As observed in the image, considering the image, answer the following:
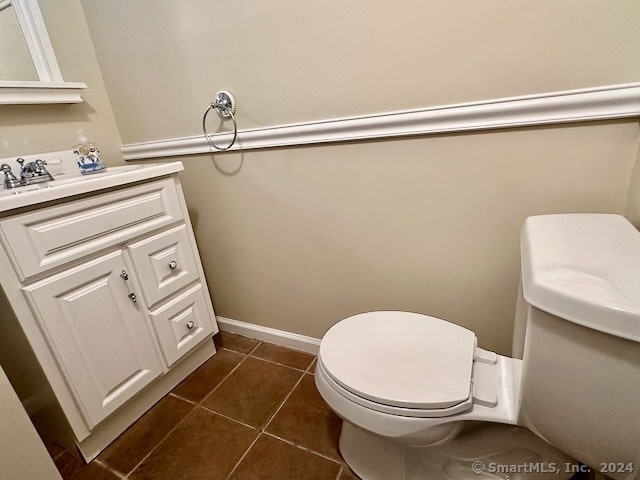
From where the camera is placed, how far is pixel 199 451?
958 millimetres

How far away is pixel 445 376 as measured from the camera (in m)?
0.65

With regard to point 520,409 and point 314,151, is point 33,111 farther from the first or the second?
point 520,409

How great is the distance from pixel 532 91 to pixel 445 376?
A: 67 cm

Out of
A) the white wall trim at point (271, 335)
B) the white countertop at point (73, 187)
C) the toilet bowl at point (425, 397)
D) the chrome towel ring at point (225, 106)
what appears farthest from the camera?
the white wall trim at point (271, 335)

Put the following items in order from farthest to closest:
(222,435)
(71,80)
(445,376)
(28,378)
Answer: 1. (71,80)
2. (222,435)
3. (28,378)
4. (445,376)

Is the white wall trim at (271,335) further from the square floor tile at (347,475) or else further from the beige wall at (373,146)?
the square floor tile at (347,475)

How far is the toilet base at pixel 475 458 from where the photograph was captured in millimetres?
646

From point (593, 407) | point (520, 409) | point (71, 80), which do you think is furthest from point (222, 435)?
point (71, 80)

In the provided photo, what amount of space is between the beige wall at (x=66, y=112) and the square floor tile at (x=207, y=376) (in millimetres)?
1006

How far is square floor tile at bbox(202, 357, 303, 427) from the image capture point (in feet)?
3.50

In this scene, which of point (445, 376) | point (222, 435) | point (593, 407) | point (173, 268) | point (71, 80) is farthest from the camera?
point (71, 80)

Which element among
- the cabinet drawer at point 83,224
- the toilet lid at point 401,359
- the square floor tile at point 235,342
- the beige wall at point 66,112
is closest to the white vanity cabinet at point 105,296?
the cabinet drawer at point 83,224

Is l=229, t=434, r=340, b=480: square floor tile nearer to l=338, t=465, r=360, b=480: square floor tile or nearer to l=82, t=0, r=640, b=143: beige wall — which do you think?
l=338, t=465, r=360, b=480: square floor tile

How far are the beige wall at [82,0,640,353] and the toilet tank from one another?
306mm
